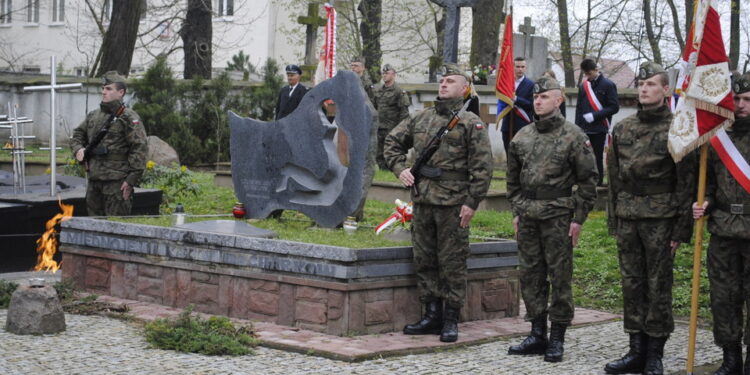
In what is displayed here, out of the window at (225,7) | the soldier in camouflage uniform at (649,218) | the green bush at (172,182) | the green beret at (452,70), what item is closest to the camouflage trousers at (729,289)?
the soldier in camouflage uniform at (649,218)

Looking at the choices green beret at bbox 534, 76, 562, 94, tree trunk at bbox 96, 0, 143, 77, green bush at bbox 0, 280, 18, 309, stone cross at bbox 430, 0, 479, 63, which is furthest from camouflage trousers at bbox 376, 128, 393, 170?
green beret at bbox 534, 76, 562, 94

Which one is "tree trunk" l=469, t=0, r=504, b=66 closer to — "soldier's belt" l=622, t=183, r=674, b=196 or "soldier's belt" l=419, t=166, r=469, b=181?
"soldier's belt" l=419, t=166, r=469, b=181

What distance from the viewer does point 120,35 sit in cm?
2386

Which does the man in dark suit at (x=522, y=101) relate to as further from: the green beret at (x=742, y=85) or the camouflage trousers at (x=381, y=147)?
the green beret at (x=742, y=85)

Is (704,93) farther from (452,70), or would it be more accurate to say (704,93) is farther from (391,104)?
(391,104)

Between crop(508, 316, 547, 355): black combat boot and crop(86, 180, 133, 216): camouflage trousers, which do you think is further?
crop(86, 180, 133, 216): camouflage trousers

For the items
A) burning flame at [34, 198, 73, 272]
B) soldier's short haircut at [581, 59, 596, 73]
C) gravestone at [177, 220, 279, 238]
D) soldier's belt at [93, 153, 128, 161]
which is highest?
soldier's short haircut at [581, 59, 596, 73]

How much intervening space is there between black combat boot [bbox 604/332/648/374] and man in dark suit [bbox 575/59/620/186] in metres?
6.11

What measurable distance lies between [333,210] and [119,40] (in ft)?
49.1

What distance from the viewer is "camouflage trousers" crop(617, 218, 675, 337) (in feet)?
24.7

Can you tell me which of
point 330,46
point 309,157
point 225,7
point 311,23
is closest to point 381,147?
point 330,46

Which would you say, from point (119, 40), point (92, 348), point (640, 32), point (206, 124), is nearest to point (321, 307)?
point (92, 348)

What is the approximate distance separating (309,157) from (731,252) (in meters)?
4.42

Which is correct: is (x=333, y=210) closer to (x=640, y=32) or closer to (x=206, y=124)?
(x=206, y=124)
